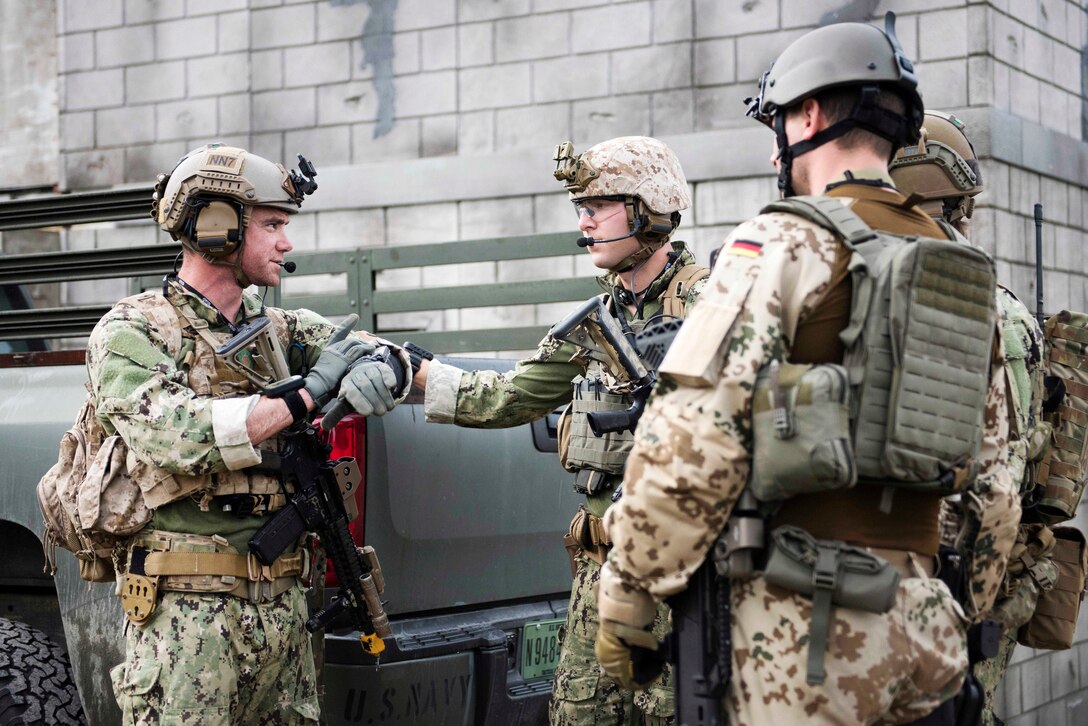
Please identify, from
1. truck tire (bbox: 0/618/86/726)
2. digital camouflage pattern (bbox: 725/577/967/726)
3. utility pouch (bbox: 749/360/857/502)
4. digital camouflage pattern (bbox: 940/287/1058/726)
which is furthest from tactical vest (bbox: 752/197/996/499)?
truck tire (bbox: 0/618/86/726)

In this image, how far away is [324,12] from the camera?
10406mm

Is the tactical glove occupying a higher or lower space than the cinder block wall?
lower

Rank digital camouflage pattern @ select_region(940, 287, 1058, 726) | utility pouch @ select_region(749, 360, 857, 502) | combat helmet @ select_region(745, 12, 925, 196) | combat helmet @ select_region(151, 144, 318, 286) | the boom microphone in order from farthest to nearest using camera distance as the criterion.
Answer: the boom microphone, combat helmet @ select_region(151, 144, 318, 286), digital camouflage pattern @ select_region(940, 287, 1058, 726), combat helmet @ select_region(745, 12, 925, 196), utility pouch @ select_region(749, 360, 857, 502)

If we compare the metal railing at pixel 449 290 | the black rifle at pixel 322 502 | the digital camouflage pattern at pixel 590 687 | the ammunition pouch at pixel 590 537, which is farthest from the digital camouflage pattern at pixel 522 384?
the metal railing at pixel 449 290

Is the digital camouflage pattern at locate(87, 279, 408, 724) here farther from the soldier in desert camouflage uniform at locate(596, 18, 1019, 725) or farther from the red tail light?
the soldier in desert camouflage uniform at locate(596, 18, 1019, 725)

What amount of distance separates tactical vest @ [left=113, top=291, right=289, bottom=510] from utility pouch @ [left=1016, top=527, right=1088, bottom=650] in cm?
243

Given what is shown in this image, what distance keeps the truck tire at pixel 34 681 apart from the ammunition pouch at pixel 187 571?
0.54 meters

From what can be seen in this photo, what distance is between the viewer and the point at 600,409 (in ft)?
12.8

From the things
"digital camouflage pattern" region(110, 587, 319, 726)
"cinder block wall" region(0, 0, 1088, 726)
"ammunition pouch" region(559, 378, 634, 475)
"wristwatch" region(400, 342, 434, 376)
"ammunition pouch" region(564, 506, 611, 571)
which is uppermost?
"cinder block wall" region(0, 0, 1088, 726)

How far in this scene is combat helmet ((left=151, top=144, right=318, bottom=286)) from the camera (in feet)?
12.7

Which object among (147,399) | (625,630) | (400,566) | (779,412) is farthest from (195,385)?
(779,412)

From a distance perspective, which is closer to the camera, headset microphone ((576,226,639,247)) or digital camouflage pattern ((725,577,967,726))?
digital camouflage pattern ((725,577,967,726))

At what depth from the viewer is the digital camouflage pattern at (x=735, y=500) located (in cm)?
258

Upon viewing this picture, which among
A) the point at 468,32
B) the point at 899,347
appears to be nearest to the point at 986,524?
the point at 899,347
